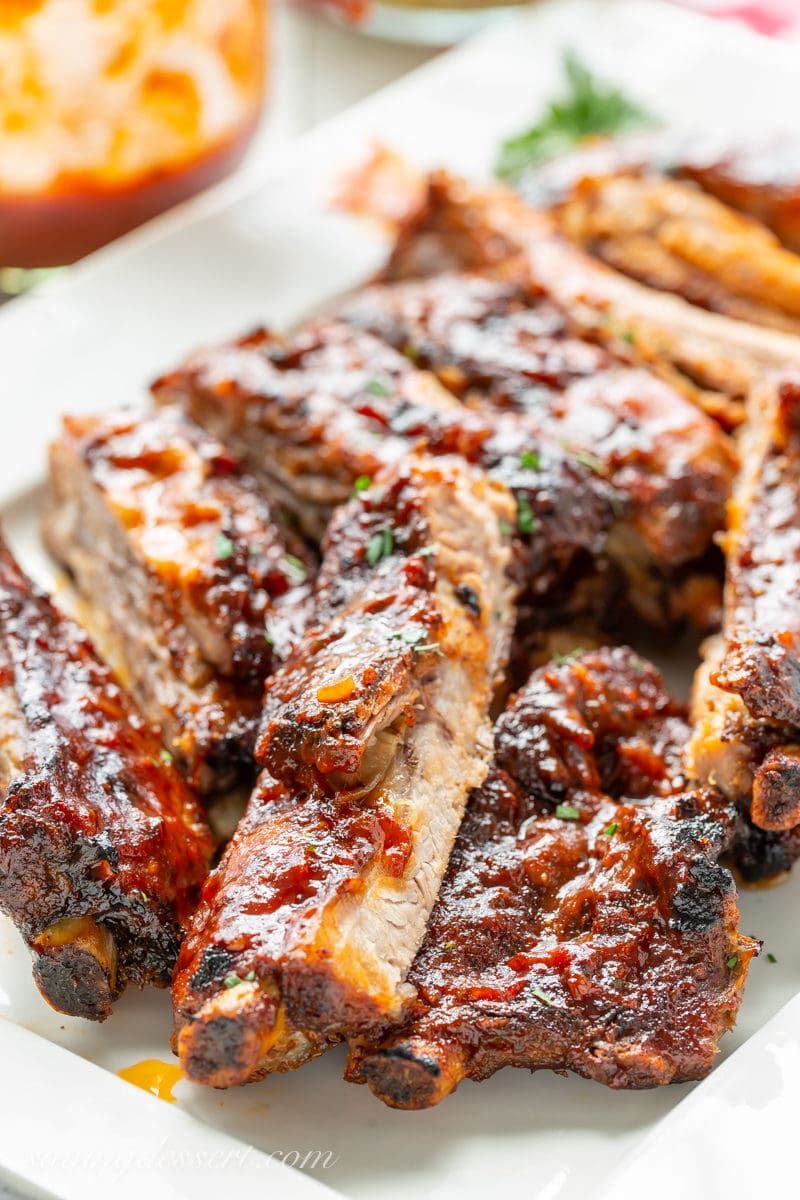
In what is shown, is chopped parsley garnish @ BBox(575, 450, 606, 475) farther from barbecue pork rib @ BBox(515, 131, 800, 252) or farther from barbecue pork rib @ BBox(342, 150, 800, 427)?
barbecue pork rib @ BBox(515, 131, 800, 252)

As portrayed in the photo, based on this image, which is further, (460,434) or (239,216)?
(239,216)

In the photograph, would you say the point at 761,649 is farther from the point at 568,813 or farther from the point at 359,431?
the point at 359,431

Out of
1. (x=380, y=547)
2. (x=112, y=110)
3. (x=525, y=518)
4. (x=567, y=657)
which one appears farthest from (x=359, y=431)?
(x=112, y=110)

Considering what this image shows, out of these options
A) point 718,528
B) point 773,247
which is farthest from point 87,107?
point 718,528

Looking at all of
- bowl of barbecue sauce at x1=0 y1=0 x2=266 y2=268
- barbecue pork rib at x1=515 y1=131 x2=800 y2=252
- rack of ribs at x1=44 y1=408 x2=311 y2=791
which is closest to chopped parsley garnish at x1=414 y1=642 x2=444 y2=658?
rack of ribs at x1=44 y1=408 x2=311 y2=791

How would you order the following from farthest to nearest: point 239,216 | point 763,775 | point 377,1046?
point 239,216, point 763,775, point 377,1046

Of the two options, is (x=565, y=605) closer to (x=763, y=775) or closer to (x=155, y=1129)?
(x=763, y=775)

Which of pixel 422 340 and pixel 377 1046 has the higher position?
pixel 422 340

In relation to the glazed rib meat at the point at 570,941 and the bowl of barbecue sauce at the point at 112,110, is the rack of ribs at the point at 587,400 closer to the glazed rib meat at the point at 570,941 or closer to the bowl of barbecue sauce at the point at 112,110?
the glazed rib meat at the point at 570,941
